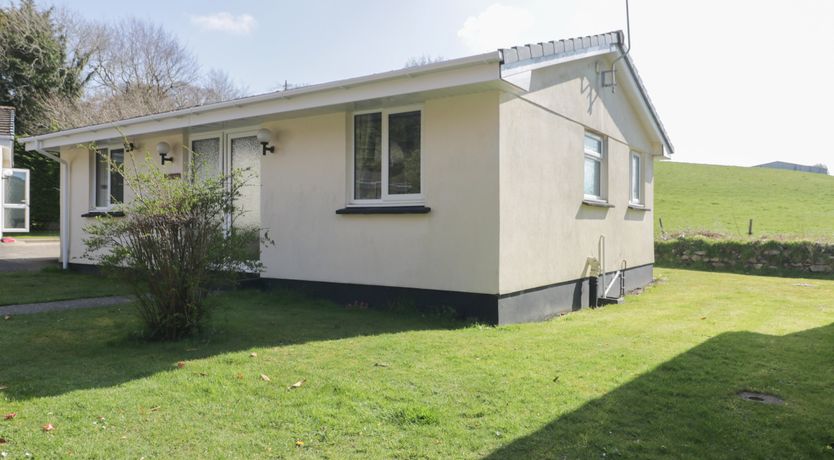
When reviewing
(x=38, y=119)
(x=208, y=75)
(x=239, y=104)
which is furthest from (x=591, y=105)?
(x=208, y=75)

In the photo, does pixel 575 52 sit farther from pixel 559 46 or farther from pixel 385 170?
pixel 385 170

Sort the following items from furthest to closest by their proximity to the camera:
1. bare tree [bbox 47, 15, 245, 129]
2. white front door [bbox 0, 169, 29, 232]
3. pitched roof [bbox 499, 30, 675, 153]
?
bare tree [bbox 47, 15, 245, 129]
white front door [bbox 0, 169, 29, 232]
pitched roof [bbox 499, 30, 675, 153]

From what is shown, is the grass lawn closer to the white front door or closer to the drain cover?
the drain cover

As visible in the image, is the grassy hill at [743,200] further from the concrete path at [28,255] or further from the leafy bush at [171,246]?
the concrete path at [28,255]

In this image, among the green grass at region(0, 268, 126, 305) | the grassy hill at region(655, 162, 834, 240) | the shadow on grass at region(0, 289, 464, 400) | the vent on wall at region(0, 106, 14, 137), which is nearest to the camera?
the shadow on grass at region(0, 289, 464, 400)

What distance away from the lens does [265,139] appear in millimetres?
9094

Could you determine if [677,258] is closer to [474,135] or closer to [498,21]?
[498,21]

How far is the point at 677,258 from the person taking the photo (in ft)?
60.3

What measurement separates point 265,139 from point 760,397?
744 centimetres

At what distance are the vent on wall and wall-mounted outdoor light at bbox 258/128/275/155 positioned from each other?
793 inches

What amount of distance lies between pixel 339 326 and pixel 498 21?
A: 596cm

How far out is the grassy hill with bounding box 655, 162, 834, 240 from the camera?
22594 millimetres

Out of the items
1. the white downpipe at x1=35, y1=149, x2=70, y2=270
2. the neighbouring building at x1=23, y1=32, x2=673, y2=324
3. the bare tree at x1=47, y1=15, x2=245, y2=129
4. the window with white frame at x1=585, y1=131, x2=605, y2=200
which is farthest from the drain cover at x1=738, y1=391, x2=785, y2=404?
the bare tree at x1=47, y1=15, x2=245, y2=129

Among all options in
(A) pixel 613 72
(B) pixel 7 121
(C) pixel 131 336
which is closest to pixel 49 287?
(C) pixel 131 336
